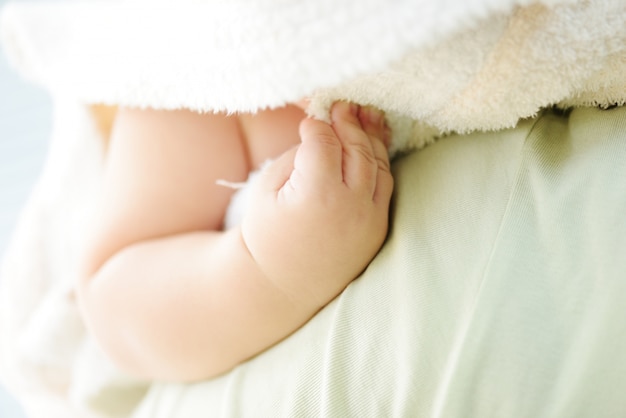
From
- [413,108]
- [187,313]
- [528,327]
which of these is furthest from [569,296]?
[187,313]

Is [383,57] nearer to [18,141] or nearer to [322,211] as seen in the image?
[322,211]

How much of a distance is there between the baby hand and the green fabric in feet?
0.05

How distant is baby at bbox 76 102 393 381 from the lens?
406 millimetres

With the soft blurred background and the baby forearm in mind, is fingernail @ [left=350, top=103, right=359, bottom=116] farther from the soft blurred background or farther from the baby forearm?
the soft blurred background

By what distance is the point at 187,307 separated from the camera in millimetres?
469

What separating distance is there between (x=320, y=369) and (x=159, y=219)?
20 centimetres

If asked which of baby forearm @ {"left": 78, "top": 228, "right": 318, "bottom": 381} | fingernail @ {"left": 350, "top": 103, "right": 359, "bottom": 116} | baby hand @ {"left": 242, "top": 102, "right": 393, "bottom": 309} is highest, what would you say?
fingernail @ {"left": 350, "top": 103, "right": 359, "bottom": 116}

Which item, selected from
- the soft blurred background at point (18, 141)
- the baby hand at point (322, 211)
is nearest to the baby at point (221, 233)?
the baby hand at point (322, 211)

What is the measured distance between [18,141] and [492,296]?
878 mm

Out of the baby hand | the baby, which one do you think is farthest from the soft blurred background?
the baby hand

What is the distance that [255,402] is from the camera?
Result: 45 cm

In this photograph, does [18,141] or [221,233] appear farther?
[18,141]

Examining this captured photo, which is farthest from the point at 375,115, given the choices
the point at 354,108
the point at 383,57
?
the point at 383,57

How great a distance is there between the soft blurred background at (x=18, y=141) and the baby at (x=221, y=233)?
0.47 meters
